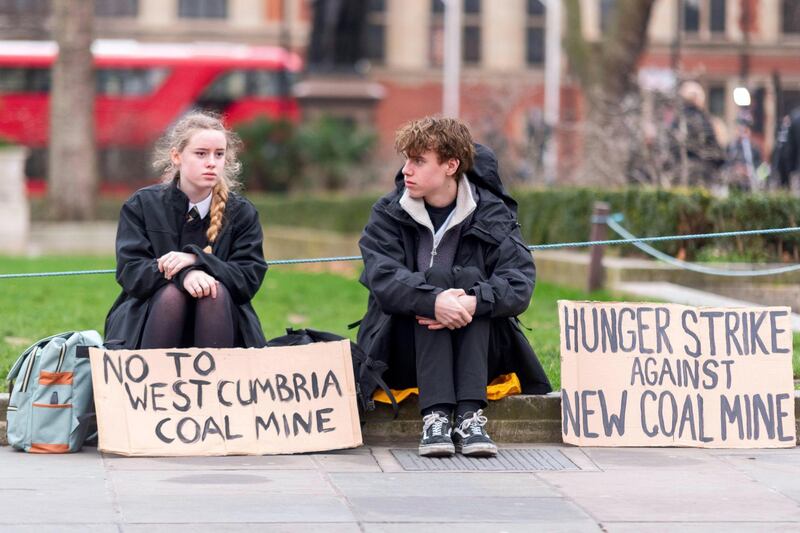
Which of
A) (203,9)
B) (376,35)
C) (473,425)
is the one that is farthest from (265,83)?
(473,425)

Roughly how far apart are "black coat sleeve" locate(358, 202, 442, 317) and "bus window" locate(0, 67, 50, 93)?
37.2 meters

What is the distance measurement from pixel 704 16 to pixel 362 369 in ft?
175

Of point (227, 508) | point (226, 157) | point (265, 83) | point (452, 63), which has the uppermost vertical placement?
point (452, 63)

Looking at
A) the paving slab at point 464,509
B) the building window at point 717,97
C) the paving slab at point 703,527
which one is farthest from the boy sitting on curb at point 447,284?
→ the building window at point 717,97

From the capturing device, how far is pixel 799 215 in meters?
12.2

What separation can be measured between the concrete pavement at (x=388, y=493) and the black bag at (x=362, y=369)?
208 millimetres

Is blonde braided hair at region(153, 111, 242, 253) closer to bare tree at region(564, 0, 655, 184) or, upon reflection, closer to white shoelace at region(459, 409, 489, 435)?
white shoelace at region(459, 409, 489, 435)

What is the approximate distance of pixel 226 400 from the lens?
668cm

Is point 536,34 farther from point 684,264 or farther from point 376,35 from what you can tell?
point 684,264

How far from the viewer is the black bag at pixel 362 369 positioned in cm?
680

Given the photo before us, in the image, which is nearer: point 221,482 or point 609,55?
point 221,482

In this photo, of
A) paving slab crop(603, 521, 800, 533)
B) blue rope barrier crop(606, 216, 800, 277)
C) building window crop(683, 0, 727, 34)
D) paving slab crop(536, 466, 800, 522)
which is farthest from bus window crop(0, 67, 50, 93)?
paving slab crop(603, 521, 800, 533)

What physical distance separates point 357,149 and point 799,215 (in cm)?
2074

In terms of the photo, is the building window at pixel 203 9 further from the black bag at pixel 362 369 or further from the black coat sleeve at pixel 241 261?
the black bag at pixel 362 369
